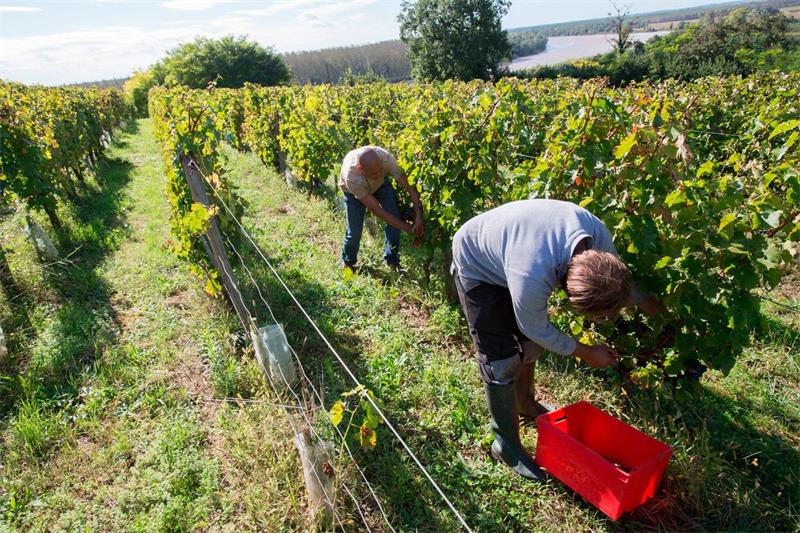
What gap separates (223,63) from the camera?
40000mm

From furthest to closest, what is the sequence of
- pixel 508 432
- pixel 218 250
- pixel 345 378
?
pixel 218 250 → pixel 345 378 → pixel 508 432

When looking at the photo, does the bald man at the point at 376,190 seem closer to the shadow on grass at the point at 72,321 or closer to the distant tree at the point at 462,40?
the shadow on grass at the point at 72,321

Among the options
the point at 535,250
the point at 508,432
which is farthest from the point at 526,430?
the point at 535,250

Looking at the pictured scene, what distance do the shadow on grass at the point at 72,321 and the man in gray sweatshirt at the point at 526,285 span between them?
301 cm

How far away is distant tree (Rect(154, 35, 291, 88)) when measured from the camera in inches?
1581

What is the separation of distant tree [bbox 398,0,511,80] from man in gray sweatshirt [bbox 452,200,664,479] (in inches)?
1423

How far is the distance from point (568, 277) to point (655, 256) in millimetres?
→ 868

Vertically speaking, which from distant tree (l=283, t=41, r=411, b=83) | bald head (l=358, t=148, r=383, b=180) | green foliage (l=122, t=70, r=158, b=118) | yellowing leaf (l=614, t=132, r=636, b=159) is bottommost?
bald head (l=358, t=148, r=383, b=180)

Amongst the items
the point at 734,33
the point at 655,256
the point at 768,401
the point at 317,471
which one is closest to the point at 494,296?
the point at 655,256

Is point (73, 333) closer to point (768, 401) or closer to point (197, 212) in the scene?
point (197, 212)

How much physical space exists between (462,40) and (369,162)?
3620cm

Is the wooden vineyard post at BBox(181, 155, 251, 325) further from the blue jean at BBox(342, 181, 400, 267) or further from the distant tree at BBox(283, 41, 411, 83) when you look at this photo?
the distant tree at BBox(283, 41, 411, 83)

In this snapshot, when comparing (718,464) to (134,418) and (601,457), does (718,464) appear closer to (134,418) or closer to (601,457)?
(601,457)

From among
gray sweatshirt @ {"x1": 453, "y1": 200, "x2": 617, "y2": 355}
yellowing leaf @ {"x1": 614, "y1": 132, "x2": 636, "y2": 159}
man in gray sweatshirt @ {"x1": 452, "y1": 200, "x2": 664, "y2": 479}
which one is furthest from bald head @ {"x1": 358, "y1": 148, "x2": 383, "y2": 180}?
yellowing leaf @ {"x1": 614, "y1": 132, "x2": 636, "y2": 159}
